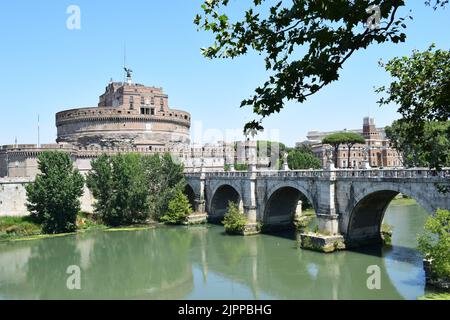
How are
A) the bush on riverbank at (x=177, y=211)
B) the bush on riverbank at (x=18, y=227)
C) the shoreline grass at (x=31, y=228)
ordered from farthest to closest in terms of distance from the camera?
1. the bush on riverbank at (x=177, y=211)
2. the bush on riverbank at (x=18, y=227)
3. the shoreline grass at (x=31, y=228)

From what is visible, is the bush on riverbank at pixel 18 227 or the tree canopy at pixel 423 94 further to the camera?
the bush on riverbank at pixel 18 227

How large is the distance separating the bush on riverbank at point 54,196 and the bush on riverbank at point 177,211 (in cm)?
→ 786

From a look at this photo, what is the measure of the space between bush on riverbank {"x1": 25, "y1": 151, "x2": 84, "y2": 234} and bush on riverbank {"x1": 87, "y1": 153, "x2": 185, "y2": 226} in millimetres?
3065

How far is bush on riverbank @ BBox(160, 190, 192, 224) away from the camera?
39219 millimetres

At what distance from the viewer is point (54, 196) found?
114 ft

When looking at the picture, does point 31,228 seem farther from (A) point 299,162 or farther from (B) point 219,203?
(A) point 299,162

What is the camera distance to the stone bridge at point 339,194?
823 inches

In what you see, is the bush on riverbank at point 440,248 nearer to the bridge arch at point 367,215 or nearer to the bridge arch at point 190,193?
the bridge arch at point 367,215

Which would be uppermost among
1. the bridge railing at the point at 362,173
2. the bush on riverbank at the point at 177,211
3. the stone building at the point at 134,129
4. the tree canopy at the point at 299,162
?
the stone building at the point at 134,129

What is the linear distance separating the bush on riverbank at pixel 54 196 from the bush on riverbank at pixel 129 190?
10.1 ft

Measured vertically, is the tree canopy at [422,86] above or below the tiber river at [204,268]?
above

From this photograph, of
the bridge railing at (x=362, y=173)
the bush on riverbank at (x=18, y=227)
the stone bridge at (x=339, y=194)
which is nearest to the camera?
the bridge railing at (x=362, y=173)

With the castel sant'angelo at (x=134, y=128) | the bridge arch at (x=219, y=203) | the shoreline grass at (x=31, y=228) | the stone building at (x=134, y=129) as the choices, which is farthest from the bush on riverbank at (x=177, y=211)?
the castel sant'angelo at (x=134, y=128)

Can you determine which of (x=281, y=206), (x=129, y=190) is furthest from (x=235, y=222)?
(x=129, y=190)
